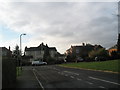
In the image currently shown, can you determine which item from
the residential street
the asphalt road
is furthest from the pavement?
the asphalt road

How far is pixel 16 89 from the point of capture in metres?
17.3

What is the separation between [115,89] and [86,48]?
13281 centimetres

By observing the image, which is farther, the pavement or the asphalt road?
the pavement

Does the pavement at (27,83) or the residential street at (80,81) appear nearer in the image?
the residential street at (80,81)

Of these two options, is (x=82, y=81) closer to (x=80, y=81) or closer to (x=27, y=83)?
(x=80, y=81)

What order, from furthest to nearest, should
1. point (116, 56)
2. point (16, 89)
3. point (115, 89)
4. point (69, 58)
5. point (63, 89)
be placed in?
point (69, 58) → point (116, 56) → point (16, 89) → point (63, 89) → point (115, 89)

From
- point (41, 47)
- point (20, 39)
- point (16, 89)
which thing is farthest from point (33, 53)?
point (16, 89)

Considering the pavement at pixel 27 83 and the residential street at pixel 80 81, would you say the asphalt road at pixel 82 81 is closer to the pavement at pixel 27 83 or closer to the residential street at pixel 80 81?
the residential street at pixel 80 81

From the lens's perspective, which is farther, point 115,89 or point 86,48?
point 86,48

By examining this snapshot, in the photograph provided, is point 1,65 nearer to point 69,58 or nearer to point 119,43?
point 119,43

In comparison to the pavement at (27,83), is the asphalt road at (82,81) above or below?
above

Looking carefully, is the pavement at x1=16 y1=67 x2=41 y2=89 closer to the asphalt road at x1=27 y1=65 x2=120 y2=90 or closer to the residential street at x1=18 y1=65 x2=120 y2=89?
the residential street at x1=18 y1=65 x2=120 y2=89

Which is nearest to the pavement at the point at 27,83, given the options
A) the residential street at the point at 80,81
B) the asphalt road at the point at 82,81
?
the residential street at the point at 80,81

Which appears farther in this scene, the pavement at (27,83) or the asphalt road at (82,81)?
the pavement at (27,83)
